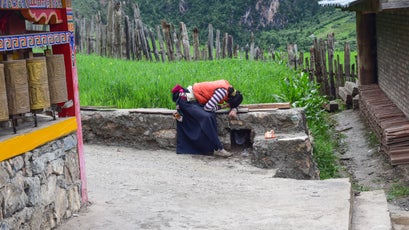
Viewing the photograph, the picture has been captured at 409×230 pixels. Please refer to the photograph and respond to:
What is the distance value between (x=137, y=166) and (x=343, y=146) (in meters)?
5.21

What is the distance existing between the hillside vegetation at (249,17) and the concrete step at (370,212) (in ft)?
66.9

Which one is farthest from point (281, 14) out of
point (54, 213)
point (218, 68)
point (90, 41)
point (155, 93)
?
point (54, 213)

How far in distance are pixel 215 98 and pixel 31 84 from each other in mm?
4100

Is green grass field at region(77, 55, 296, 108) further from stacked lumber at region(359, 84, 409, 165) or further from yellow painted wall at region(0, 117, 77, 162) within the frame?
yellow painted wall at region(0, 117, 77, 162)

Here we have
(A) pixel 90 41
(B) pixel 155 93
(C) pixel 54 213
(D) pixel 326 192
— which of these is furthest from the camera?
(A) pixel 90 41

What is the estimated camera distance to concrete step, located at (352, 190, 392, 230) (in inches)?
250

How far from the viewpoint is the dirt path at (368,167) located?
331 inches

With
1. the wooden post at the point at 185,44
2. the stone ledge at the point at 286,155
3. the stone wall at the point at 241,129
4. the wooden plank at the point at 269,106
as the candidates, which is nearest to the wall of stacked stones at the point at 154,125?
the stone wall at the point at 241,129

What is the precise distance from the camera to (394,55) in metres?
12.1

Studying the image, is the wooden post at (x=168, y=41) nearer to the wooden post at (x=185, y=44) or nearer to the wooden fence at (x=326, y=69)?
the wooden post at (x=185, y=44)

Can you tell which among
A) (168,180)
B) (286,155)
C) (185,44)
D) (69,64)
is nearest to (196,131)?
(286,155)

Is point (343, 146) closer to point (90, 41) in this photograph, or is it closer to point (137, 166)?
point (137, 166)

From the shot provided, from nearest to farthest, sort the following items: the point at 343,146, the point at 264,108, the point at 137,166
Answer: the point at 137,166 < the point at 264,108 < the point at 343,146

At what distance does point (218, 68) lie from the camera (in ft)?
43.9
